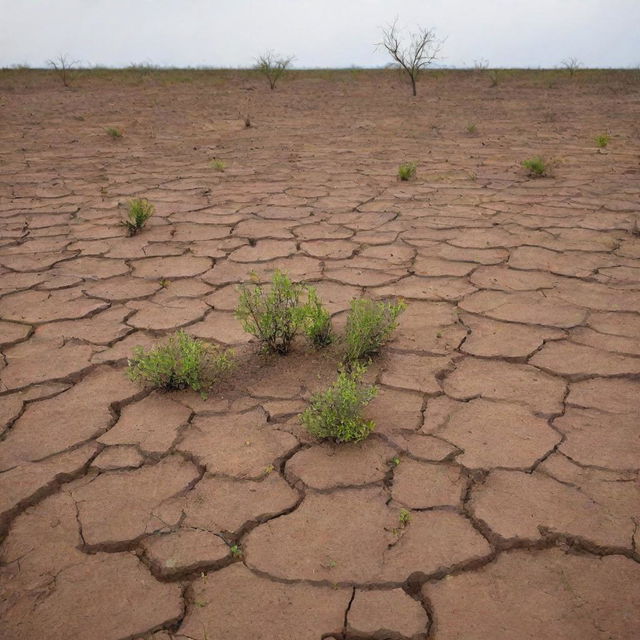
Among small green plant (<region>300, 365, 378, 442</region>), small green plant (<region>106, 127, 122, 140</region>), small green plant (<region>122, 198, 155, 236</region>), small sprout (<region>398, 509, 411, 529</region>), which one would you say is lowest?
Answer: small sprout (<region>398, 509, 411, 529</region>)

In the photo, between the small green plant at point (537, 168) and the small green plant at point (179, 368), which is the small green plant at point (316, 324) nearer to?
the small green plant at point (179, 368)

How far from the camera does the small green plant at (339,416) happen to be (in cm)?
160

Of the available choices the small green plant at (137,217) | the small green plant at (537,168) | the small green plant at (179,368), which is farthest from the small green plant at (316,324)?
the small green plant at (537,168)

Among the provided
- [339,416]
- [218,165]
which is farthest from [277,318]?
[218,165]

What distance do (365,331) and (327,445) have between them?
0.52 m

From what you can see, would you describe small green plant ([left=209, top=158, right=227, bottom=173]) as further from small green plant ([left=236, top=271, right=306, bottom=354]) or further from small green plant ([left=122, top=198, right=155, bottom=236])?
small green plant ([left=236, top=271, right=306, bottom=354])

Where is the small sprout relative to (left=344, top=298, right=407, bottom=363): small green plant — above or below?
below

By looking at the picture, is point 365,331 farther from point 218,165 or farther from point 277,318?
point 218,165

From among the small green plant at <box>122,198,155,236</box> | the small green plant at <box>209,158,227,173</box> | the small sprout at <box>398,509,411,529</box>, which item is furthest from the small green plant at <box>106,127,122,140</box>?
the small sprout at <box>398,509,411,529</box>

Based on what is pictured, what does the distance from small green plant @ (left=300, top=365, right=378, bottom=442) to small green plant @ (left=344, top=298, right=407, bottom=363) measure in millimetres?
352

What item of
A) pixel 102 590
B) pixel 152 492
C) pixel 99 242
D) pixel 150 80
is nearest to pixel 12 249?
pixel 99 242

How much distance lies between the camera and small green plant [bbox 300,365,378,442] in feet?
5.24

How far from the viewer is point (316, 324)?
6.70 ft

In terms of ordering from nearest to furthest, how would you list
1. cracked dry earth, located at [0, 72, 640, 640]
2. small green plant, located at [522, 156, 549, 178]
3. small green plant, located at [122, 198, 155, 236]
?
cracked dry earth, located at [0, 72, 640, 640] → small green plant, located at [122, 198, 155, 236] → small green plant, located at [522, 156, 549, 178]
